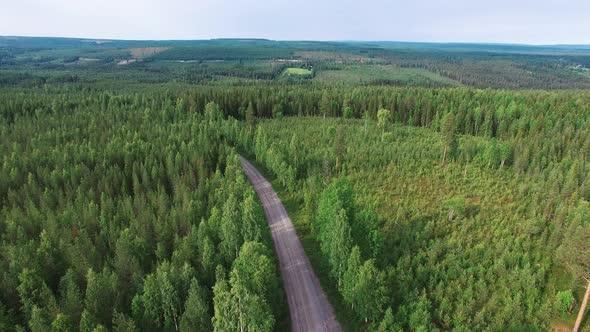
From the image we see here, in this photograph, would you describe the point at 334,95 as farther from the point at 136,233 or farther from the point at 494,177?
the point at 136,233

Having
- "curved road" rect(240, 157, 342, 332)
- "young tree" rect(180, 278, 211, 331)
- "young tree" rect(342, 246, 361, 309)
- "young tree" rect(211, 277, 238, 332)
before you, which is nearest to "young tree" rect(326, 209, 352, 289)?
"young tree" rect(342, 246, 361, 309)

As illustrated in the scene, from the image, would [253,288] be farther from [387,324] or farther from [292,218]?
[292,218]

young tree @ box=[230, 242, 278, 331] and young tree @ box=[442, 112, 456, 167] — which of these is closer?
young tree @ box=[230, 242, 278, 331]

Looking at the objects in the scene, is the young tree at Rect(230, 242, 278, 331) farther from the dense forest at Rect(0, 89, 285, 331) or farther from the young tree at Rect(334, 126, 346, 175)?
the young tree at Rect(334, 126, 346, 175)

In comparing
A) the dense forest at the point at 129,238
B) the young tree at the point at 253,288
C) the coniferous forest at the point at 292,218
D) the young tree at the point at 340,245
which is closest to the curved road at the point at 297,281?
the coniferous forest at the point at 292,218

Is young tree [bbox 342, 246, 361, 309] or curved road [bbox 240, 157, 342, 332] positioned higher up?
young tree [bbox 342, 246, 361, 309]

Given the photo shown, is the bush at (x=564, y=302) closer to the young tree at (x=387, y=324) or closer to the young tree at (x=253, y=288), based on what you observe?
the young tree at (x=387, y=324)
